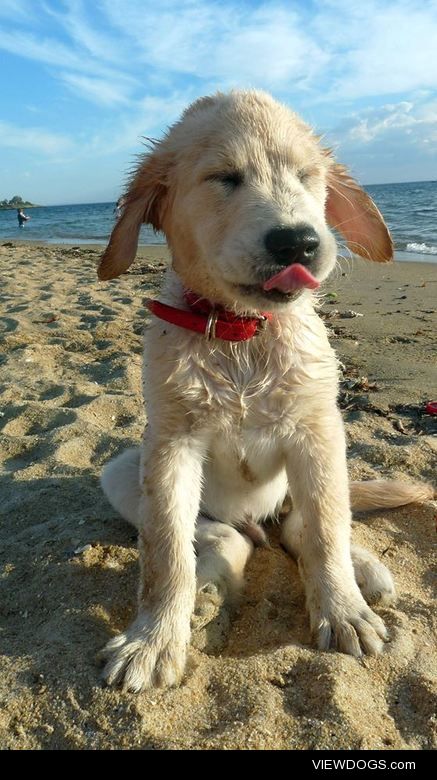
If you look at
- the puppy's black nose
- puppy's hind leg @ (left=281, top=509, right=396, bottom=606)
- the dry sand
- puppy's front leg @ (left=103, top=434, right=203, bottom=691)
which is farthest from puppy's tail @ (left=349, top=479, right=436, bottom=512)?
the puppy's black nose

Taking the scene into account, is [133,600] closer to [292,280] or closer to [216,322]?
[216,322]

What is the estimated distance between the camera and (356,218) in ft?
9.05

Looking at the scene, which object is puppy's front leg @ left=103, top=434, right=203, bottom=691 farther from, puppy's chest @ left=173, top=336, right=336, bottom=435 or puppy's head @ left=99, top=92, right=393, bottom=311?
puppy's head @ left=99, top=92, right=393, bottom=311

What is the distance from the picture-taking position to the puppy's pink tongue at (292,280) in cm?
197

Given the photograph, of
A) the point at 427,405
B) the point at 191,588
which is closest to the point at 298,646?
the point at 191,588

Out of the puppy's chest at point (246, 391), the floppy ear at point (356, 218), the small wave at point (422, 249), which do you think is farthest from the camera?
the small wave at point (422, 249)

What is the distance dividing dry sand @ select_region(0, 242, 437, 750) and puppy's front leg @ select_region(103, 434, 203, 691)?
3.0 inches

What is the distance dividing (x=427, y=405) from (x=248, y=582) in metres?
2.12

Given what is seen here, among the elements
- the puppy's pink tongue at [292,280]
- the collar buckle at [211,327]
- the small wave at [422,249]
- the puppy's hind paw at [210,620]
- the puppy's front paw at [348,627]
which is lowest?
the puppy's hind paw at [210,620]

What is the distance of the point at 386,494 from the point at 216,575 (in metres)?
0.95

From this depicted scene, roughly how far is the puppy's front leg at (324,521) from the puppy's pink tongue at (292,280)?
54 centimetres

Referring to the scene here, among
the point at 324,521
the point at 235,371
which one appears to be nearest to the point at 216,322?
the point at 235,371

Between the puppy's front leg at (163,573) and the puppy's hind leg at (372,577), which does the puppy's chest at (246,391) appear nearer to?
the puppy's front leg at (163,573)

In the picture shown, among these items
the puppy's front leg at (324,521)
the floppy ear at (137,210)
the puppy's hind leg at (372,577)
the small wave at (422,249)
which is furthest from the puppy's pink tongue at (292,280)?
the small wave at (422,249)
